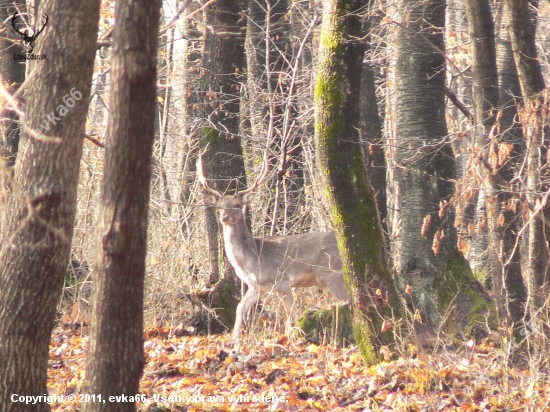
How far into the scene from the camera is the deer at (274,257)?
1098 cm

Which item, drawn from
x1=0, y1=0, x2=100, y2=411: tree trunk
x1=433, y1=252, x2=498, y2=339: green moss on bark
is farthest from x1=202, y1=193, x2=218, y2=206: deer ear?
x1=0, y1=0, x2=100, y2=411: tree trunk

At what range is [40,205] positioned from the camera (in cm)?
559

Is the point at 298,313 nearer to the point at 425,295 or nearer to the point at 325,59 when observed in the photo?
the point at 425,295

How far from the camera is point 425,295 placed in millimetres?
9383

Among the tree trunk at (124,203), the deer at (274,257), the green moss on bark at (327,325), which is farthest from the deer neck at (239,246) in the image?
the tree trunk at (124,203)

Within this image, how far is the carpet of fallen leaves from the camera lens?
259 inches

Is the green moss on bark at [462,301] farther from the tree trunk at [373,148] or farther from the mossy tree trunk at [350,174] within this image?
the tree trunk at [373,148]

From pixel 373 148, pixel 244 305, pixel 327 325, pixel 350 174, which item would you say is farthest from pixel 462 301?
pixel 373 148

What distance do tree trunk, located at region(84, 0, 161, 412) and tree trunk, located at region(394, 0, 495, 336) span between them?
4.81 meters

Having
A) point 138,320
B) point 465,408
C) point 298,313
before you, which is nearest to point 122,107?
point 138,320

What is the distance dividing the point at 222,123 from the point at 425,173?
303cm

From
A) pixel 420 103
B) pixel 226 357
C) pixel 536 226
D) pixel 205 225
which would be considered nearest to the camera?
pixel 536 226

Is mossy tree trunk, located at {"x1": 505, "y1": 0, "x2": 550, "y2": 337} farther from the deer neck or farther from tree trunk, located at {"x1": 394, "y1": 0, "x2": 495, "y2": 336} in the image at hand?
the deer neck

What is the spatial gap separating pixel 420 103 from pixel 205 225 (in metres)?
3.87
